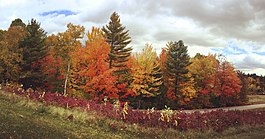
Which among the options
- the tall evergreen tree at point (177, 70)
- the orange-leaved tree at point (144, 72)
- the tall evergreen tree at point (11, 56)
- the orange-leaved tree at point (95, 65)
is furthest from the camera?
the tall evergreen tree at point (177, 70)

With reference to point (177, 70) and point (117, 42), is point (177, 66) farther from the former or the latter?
point (117, 42)

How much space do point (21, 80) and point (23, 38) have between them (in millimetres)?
6562

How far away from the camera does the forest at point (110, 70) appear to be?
32.2 metres

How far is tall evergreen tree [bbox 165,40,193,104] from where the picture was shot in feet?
137

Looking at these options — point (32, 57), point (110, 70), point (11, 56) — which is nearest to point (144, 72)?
point (110, 70)

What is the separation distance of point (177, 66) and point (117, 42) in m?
11.2

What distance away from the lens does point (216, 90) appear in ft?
152

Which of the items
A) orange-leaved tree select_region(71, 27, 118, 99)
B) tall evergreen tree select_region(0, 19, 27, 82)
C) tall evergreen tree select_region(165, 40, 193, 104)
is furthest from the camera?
tall evergreen tree select_region(165, 40, 193, 104)

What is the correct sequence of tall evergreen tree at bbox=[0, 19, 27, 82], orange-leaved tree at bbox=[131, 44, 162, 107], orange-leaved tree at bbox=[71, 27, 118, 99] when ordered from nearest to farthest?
orange-leaved tree at bbox=[71, 27, 118, 99] → tall evergreen tree at bbox=[0, 19, 27, 82] → orange-leaved tree at bbox=[131, 44, 162, 107]

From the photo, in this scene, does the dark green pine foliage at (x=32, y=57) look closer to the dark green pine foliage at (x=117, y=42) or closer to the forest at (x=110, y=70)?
the forest at (x=110, y=70)

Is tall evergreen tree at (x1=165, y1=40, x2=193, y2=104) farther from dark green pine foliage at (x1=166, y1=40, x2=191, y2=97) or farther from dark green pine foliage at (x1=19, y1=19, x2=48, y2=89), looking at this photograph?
dark green pine foliage at (x1=19, y1=19, x2=48, y2=89)

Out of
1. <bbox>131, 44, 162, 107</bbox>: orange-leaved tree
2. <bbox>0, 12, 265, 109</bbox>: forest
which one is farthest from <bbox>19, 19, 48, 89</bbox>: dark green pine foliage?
<bbox>131, 44, 162, 107</bbox>: orange-leaved tree

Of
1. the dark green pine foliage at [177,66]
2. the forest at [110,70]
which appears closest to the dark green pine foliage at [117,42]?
the forest at [110,70]

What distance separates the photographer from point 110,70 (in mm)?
31531
